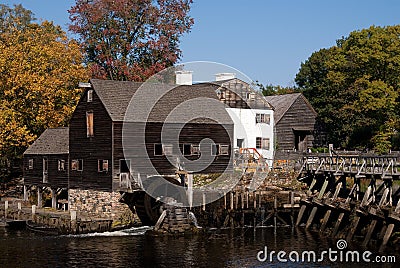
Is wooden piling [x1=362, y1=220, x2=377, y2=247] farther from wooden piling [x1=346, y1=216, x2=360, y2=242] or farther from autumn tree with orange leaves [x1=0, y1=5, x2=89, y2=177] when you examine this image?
autumn tree with orange leaves [x1=0, y1=5, x2=89, y2=177]

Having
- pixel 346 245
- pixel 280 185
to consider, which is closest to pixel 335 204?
pixel 346 245

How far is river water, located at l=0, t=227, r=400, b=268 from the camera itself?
32906 mm

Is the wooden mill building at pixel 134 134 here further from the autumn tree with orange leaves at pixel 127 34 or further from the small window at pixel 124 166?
the autumn tree with orange leaves at pixel 127 34

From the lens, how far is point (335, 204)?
40.8 meters

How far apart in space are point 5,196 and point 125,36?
68.1 ft

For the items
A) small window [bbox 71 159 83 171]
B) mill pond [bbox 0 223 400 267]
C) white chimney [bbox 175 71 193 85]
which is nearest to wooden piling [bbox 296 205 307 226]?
mill pond [bbox 0 223 400 267]

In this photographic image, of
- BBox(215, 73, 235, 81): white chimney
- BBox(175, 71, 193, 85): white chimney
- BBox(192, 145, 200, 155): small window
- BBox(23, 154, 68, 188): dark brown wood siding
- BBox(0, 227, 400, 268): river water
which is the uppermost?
BBox(215, 73, 235, 81): white chimney

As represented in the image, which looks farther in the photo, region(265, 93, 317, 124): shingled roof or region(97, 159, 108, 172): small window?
region(265, 93, 317, 124): shingled roof

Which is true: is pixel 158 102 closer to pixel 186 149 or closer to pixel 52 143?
pixel 186 149

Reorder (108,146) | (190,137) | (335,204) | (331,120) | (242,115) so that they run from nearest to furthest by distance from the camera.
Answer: (335,204) < (108,146) < (190,137) < (242,115) < (331,120)

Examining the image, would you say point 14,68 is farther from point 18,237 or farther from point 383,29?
point 383,29

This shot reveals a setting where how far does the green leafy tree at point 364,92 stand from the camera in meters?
65.9

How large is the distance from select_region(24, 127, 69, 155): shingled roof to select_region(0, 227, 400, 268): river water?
9.83 meters

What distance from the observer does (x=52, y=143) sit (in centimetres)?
5288
